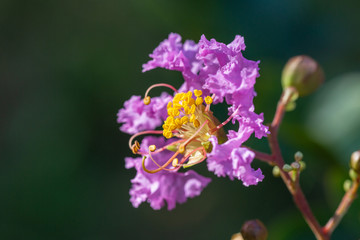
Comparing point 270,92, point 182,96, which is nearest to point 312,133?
point 270,92

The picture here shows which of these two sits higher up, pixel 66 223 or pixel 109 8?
pixel 109 8

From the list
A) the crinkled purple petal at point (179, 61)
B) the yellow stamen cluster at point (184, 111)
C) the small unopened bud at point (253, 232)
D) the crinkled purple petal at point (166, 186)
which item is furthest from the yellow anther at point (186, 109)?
the small unopened bud at point (253, 232)

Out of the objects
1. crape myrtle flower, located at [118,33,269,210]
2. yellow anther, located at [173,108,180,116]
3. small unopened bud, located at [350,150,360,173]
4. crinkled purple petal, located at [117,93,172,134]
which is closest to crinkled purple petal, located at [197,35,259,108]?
crape myrtle flower, located at [118,33,269,210]

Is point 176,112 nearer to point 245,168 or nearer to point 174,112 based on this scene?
point 174,112

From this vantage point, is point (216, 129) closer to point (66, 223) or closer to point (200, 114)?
point (200, 114)

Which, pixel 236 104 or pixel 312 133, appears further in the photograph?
pixel 312 133

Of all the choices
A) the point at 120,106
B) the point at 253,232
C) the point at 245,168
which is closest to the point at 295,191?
the point at 253,232

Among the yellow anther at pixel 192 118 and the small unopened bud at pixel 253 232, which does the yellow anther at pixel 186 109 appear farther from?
the small unopened bud at pixel 253 232
